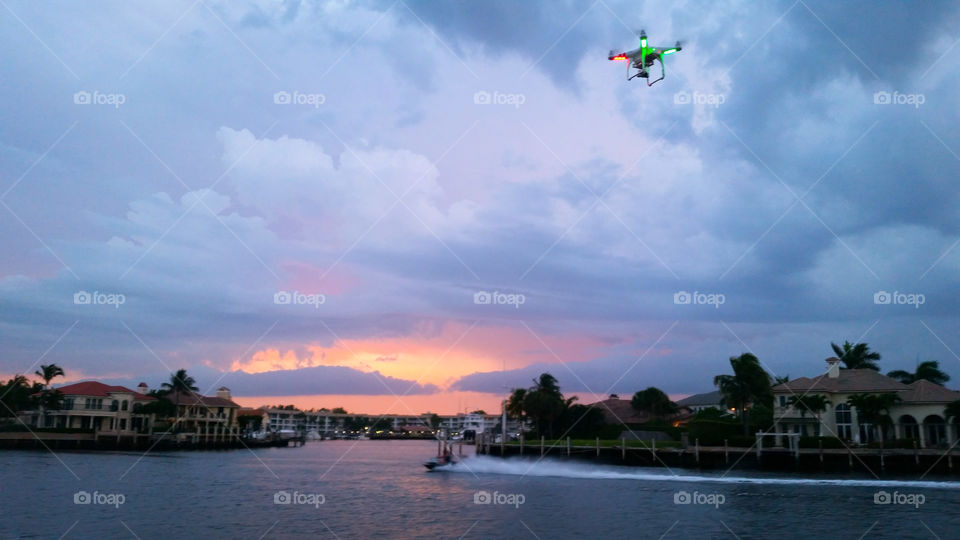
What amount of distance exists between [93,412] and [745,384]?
91113 millimetres

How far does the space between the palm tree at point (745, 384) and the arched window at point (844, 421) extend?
7.27 metres

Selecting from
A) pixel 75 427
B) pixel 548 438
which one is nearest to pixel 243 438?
pixel 75 427

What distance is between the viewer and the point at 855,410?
69.8 m

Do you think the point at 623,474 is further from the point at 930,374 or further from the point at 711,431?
the point at 930,374

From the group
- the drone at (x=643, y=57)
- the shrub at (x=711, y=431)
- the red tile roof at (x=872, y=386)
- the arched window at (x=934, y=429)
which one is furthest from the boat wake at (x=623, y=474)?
the drone at (x=643, y=57)

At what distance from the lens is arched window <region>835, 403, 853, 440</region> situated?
7031 centimetres

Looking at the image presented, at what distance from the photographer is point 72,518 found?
3266 cm

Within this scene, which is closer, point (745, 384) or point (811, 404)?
point (811, 404)

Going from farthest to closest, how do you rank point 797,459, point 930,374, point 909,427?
point 930,374
point 909,427
point 797,459

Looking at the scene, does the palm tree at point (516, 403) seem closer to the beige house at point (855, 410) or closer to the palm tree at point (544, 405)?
the palm tree at point (544, 405)

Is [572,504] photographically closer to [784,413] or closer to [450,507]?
[450,507]

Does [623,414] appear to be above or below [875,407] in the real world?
below

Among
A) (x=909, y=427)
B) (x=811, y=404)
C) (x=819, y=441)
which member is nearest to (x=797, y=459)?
(x=819, y=441)

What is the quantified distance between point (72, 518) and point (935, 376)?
337 feet
